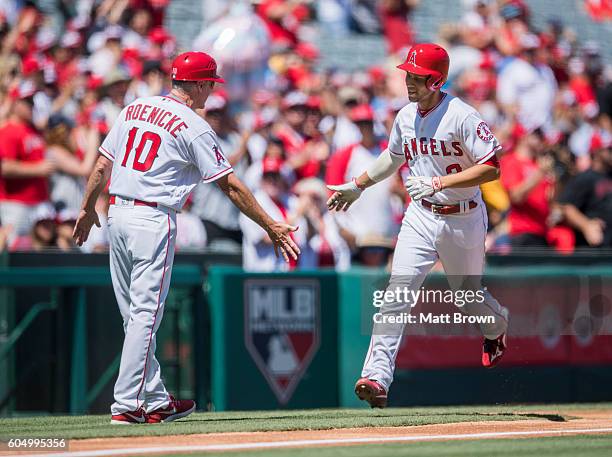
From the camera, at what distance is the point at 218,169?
709 cm

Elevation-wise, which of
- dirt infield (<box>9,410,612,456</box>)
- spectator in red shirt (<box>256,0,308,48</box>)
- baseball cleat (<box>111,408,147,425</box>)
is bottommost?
dirt infield (<box>9,410,612,456</box>)

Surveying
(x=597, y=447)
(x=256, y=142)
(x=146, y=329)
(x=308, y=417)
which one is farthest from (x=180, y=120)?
(x=256, y=142)

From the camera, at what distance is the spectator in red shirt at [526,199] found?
1217cm

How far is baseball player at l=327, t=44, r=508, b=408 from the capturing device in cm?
751

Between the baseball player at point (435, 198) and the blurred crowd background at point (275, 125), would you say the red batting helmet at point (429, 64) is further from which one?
the blurred crowd background at point (275, 125)

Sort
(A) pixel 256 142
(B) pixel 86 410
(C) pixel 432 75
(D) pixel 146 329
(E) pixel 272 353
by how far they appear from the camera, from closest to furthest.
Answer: (D) pixel 146 329, (C) pixel 432 75, (B) pixel 86 410, (E) pixel 272 353, (A) pixel 256 142

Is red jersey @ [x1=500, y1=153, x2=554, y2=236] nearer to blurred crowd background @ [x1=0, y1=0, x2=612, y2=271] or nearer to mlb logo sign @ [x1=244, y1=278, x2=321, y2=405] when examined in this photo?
blurred crowd background @ [x1=0, y1=0, x2=612, y2=271]

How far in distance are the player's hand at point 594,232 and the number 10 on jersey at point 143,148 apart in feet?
22.4

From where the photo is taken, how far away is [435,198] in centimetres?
775

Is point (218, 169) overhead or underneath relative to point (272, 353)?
overhead

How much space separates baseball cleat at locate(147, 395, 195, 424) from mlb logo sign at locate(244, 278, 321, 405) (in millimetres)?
2957

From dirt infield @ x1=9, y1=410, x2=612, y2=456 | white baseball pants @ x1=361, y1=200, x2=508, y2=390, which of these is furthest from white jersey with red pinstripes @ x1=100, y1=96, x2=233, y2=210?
dirt infield @ x1=9, y1=410, x2=612, y2=456

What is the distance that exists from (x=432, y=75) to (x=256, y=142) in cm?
501

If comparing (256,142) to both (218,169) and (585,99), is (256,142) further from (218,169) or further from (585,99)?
(585,99)
